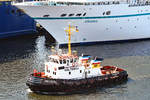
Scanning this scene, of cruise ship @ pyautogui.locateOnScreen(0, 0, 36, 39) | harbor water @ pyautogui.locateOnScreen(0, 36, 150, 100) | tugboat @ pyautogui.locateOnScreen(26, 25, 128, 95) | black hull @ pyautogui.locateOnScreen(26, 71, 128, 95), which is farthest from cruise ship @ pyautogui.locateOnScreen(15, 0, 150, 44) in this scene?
black hull @ pyautogui.locateOnScreen(26, 71, 128, 95)

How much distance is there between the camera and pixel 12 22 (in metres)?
67.3

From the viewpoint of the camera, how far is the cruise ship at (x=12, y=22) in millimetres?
65438

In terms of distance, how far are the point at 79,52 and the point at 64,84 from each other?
1834 centimetres

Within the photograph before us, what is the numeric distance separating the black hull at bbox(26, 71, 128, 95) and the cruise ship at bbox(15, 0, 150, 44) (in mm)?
21478

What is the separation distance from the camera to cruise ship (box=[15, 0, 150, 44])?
176 ft

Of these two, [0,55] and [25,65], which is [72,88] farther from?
[0,55]

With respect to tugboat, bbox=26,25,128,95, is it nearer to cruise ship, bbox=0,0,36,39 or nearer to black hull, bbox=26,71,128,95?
black hull, bbox=26,71,128,95

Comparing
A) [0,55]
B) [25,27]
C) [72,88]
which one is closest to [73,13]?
[0,55]

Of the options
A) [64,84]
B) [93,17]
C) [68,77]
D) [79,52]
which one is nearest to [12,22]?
[93,17]

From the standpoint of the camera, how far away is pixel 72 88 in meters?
32.5

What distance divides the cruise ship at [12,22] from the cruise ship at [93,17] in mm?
12141

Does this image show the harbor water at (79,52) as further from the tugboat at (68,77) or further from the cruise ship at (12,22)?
the cruise ship at (12,22)

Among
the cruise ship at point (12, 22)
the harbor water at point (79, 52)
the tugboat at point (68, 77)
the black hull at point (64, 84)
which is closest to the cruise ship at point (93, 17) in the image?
the harbor water at point (79, 52)

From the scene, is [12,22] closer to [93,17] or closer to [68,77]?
[93,17]
